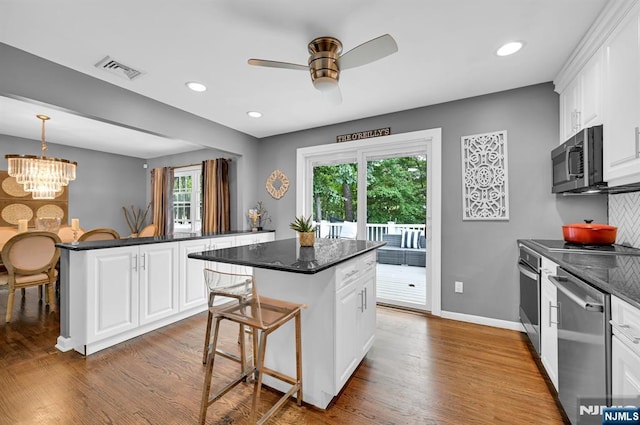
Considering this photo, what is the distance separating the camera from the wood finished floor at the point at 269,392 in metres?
1.65

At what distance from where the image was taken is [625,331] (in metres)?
1.04

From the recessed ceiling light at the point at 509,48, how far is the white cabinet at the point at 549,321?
Result: 63.4 inches

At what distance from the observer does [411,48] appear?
2158 millimetres

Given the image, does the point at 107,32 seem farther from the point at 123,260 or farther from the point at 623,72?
the point at 623,72

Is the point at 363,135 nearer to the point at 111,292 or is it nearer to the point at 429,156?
the point at 429,156

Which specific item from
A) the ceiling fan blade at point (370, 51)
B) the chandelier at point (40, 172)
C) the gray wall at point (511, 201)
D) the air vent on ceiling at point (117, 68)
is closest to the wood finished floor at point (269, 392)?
the gray wall at point (511, 201)

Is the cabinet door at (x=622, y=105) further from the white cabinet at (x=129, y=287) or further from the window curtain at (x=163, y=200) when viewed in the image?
the window curtain at (x=163, y=200)

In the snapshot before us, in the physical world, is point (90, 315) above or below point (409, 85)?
below

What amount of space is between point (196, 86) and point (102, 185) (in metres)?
4.45

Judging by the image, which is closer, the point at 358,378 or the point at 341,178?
the point at 358,378

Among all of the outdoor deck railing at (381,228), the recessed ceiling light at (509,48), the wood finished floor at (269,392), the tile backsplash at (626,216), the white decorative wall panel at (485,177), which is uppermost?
the recessed ceiling light at (509,48)

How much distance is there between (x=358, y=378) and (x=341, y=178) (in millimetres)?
2681

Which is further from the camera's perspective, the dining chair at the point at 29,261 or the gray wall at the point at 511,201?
the dining chair at the point at 29,261

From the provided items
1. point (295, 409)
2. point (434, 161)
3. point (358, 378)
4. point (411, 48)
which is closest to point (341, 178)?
point (434, 161)
